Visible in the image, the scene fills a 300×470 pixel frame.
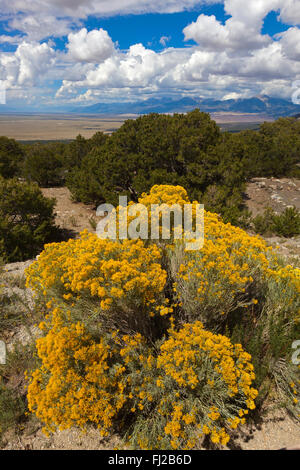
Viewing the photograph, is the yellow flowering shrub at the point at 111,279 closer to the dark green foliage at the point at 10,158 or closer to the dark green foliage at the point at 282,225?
the dark green foliage at the point at 282,225

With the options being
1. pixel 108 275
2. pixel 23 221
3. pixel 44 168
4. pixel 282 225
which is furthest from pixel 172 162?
pixel 44 168

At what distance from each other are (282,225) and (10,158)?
2128 cm

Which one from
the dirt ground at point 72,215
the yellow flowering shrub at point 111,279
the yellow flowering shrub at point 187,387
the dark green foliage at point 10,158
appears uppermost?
the dark green foliage at point 10,158

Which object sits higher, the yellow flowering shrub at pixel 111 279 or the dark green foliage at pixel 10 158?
the dark green foliage at pixel 10 158

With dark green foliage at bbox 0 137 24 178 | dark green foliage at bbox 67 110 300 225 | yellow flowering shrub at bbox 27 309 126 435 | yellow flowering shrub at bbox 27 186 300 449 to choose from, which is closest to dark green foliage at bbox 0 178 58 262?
dark green foliage at bbox 67 110 300 225

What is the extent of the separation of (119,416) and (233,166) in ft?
39.6

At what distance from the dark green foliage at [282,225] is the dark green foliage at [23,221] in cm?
981

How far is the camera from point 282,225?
11.5 metres

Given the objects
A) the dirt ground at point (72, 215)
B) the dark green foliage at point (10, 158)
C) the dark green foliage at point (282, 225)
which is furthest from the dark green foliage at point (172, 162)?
the dark green foliage at point (10, 158)

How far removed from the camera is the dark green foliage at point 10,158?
19875 mm

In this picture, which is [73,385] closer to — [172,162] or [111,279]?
[111,279]

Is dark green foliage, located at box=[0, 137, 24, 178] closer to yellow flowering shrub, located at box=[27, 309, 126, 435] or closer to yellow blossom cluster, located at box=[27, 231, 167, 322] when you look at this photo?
yellow blossom cluster, located at box=[27, 231, 167, 322]
